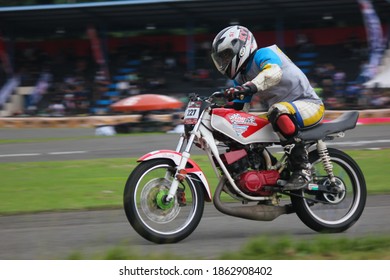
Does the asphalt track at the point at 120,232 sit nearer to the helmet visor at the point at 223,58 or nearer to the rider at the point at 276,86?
the rider at the point at 276,86

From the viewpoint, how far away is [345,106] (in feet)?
79.2

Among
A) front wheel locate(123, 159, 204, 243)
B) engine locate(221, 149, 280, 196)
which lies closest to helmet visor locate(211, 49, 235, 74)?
engine locate(221, 149, 280, 196)

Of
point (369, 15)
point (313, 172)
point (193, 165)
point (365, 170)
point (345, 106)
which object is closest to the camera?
point (193, 165)

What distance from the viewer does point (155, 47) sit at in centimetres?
3241

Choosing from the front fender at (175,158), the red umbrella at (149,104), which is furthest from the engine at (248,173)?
the red umbrella at (149,104)

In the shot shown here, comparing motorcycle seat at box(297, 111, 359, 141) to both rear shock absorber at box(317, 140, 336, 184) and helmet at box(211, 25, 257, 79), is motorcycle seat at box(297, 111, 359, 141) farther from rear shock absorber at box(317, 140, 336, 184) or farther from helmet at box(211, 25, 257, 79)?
helmet at box(211, 25, 257, 79)

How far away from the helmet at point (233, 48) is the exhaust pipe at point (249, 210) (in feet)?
3.48

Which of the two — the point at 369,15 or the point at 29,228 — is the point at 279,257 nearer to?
the point at 29,228

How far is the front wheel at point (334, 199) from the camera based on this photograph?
21.0ft

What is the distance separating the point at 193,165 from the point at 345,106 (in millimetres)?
18813

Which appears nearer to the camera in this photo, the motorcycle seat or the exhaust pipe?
the exhaust pipe

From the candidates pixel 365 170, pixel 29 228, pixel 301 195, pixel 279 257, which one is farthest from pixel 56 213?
pixel 365 170

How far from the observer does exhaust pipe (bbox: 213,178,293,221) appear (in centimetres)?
611

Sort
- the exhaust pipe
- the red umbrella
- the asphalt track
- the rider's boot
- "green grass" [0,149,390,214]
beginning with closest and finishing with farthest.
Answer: the asphalt track, the exhaust pipe, the rider's boot, "green grass" [0,149,390,214], the red umbrella
